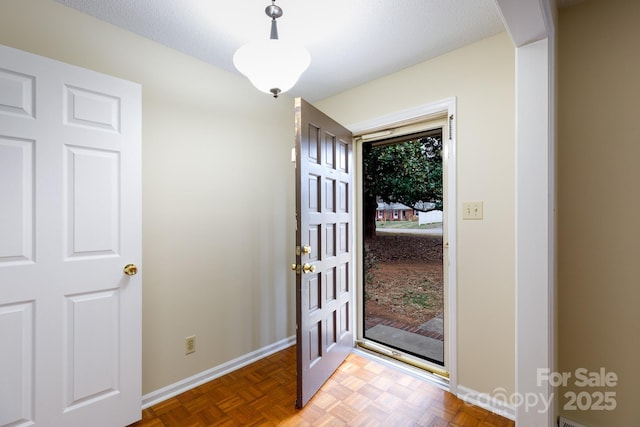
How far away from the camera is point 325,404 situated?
73.6 inches

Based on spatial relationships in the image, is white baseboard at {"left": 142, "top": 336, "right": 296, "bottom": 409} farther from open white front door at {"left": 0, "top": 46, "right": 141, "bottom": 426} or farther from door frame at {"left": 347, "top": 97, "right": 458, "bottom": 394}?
door frame at {"left": 347, "top": 97, "right": 458, "bottom": 394}

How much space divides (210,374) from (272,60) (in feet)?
6.95

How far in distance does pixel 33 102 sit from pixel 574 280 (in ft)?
9.43

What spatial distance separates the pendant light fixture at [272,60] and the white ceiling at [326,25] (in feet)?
0.77

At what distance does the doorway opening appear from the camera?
2766mm

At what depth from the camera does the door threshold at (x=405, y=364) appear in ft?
6.95

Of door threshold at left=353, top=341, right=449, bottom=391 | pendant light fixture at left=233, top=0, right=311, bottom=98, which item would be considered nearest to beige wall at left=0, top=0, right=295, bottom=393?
door threshold at left=353, top=341, right=449, bottom=391

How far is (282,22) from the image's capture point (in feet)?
5.49

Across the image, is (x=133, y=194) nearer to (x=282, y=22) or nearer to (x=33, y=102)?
(x=33, y=102)

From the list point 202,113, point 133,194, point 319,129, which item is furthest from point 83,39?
point 319,129

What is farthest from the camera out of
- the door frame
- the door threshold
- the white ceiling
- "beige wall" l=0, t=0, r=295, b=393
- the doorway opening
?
the doorway opening

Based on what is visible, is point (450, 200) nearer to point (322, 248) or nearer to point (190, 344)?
point (322, 248)

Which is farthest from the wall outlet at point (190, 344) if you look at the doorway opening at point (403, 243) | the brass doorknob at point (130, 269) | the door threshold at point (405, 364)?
the doorway opening at point (403, 243)

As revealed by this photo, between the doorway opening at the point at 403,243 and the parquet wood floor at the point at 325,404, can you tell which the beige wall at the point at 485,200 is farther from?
the doorway opening at the point at 403,243
